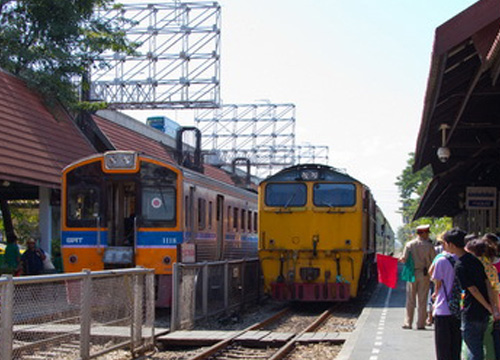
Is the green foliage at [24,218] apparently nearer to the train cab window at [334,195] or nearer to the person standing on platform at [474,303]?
the train cab window at [334,195]

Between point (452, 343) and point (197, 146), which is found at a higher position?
point (197, 146)

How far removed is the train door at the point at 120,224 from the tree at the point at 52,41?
23.9 ft

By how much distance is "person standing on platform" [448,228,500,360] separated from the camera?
7289 millimetres

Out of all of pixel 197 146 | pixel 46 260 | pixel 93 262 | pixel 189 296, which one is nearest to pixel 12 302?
pixel 189 296

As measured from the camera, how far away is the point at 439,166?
22.3 metres

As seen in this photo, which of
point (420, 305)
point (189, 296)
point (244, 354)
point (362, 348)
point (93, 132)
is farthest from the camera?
point (93, 132)

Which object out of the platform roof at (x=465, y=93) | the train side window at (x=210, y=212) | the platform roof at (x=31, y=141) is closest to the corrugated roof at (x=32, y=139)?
the platform roof at (x=31, y=141)

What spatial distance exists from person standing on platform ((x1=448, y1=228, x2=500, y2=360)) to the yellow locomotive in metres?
9.96

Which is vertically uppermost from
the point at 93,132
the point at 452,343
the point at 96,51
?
the point at 96,51

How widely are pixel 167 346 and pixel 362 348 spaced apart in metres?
3.36

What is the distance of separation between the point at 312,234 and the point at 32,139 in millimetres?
7578

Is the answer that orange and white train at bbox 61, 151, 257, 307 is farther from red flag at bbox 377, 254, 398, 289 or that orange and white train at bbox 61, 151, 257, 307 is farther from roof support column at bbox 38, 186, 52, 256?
roof support column at bbox 38, 186, 52, 256

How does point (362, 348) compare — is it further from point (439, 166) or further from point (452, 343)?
point (439, 166)

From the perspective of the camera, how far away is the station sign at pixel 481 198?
1975 cm
